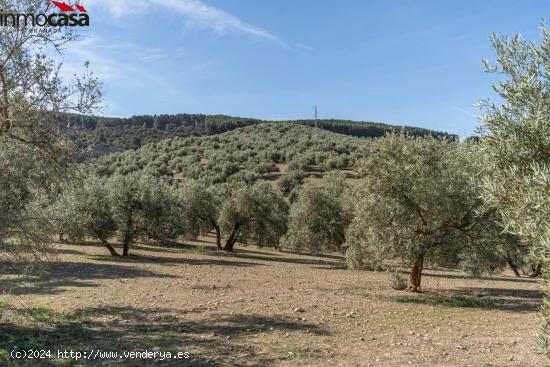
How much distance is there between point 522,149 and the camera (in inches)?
223

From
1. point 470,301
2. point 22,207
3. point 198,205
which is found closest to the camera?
point 22,207

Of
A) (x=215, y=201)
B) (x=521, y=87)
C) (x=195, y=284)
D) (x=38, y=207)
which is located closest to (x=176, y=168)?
(x=215, y=201)

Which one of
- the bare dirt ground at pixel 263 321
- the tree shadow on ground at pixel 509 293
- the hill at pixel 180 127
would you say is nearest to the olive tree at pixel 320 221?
the tree shadow on ground at pixel 509 293

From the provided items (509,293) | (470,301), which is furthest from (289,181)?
(470,301)

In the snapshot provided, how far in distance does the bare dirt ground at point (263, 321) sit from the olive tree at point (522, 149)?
473 cm

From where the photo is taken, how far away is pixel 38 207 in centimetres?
1208

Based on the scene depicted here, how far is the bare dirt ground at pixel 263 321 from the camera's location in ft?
29.7

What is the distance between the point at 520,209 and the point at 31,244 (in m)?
11.3

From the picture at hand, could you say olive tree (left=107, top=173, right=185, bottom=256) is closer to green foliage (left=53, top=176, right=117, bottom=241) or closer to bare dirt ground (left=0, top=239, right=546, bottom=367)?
→ green foliage (left=53, top=176, right=117, bottom=241)

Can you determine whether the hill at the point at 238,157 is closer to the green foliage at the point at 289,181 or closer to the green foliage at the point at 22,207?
the green foliage at the point at 289,181

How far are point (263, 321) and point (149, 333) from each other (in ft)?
10.9

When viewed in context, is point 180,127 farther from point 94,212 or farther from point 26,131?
point 26,131

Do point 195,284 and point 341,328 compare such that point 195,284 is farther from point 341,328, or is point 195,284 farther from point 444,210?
point 444,210

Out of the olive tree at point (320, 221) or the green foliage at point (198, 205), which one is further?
the green foliage at point (198, 205)
